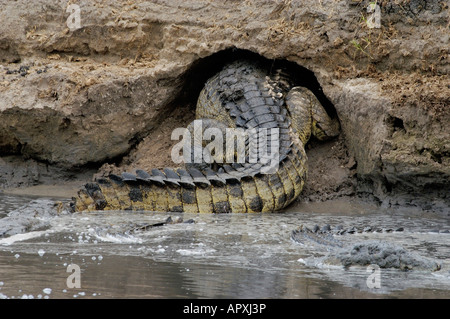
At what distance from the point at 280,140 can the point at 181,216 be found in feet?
3.92

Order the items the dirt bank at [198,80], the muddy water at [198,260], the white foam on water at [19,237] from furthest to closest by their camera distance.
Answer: the dirt bank at [198,80], the white foam on water at [19,237], the muddy water at [198,260]

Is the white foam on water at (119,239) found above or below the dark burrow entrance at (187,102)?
below

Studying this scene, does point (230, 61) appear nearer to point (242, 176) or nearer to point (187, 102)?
point (187, 102)

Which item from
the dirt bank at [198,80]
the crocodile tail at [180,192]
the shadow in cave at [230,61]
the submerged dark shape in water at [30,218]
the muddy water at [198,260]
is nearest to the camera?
the muddy water at [198,260]

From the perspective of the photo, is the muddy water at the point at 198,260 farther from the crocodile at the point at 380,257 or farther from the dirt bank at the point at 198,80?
the dirt bank at the point at 198,80

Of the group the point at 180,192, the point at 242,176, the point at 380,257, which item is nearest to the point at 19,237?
the point at 180,192

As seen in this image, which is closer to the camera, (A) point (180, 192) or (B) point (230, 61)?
(A) point (180, 192)

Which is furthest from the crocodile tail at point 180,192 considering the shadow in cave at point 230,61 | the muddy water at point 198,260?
the shadow in cave at point 230,61

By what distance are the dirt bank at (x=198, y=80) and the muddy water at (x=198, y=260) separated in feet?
2.42

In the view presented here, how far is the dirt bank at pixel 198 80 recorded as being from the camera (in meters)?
5.31

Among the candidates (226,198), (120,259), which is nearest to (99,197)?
(226,198)

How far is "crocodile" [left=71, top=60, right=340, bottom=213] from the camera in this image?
5.12 m

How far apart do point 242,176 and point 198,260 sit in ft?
5.82

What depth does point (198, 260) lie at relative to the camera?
11.2 feet
